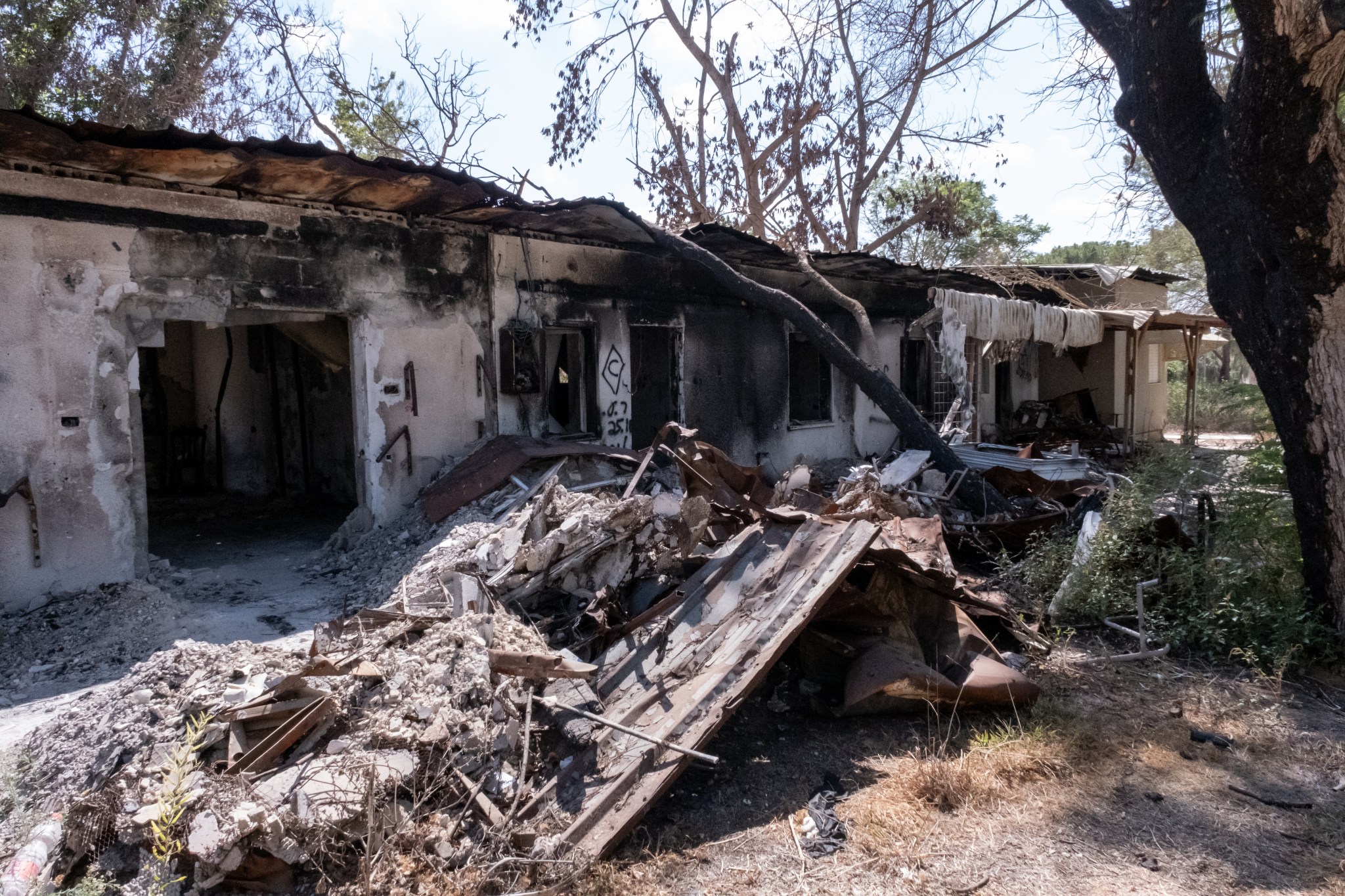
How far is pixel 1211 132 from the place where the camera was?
5219mm

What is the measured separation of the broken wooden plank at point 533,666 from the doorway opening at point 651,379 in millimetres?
6410

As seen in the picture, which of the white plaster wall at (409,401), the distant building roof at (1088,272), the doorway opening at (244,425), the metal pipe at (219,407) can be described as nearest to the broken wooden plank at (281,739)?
the white plaster wall at (409,401)

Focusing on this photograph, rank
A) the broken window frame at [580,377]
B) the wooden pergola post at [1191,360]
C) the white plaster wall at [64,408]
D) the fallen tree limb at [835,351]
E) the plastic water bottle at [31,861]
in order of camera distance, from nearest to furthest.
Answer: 1. the plastic water bottle at [31,861]
2. the white plaster wall at [64,408]
3. the fallen tree limb at [835,351]
4. the broken window frame at [580,377]
5. the wooden pergola post at [1191,360]

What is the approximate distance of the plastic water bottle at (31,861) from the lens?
2.76m

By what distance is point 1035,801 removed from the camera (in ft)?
11.7

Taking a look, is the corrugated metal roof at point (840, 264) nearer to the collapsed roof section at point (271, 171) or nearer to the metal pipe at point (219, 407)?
the collapsed roof section at point (271, 171)

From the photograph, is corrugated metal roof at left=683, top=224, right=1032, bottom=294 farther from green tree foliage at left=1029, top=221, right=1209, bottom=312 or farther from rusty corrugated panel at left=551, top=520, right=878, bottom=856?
green tree foliage at left=1029, top=221, right=1209, bottom=312

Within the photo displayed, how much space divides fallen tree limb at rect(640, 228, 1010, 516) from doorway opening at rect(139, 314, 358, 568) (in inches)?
162

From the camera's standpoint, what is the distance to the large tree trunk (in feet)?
15.2

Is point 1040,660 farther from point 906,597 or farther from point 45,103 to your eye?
point 45,103

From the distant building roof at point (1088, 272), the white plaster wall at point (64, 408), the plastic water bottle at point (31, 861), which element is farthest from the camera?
the distant building roof at point (1088, 272)

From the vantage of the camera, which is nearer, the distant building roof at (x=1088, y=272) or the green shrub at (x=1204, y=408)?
the distant building roof at (x=1088, y=272)

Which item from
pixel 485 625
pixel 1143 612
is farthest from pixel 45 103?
pixel 1143 612

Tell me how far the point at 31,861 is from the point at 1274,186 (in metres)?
6.50
